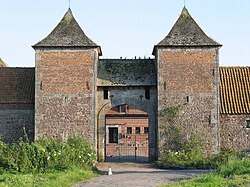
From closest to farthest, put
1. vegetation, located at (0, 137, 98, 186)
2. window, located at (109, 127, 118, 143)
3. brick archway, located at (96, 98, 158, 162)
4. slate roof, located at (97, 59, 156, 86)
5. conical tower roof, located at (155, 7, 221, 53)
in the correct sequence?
1. vegetation, located at (0, 137, 98, 186)
2. conical tower roof, located at (155, 7, 221, 53)
3. brick archway, located at (96, 98, 158, 162)
4. slate roof, located at (97, 59, 156, 86)
5. window, located at (109, 127, 118, 143)

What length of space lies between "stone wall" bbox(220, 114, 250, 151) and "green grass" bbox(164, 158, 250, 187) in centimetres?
1017

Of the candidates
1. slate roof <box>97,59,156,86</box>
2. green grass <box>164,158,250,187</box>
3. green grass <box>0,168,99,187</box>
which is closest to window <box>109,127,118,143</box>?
slate roof <box>97,59,156,86</box>

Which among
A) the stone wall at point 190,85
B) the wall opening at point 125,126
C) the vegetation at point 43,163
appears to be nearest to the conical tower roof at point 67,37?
the stone wall at point 190,85

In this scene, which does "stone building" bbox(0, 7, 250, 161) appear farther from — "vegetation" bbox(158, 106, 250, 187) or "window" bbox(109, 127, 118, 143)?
"window" bbox(109, 127, 118, 143)

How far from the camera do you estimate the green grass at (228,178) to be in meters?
14.4

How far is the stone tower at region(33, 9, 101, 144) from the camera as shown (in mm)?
27500

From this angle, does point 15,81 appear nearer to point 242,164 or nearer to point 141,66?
point 141,66

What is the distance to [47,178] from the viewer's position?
18172 mm

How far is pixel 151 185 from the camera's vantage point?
16906 millimetres

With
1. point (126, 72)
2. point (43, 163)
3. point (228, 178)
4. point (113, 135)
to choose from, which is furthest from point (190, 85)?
point (113, 135)

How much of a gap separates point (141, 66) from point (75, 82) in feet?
15.8

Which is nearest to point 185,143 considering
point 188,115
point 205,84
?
point 188,115

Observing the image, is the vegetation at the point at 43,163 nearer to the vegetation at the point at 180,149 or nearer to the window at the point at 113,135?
the vegetation at the point at 180,149

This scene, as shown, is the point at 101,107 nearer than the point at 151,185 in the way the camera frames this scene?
No
